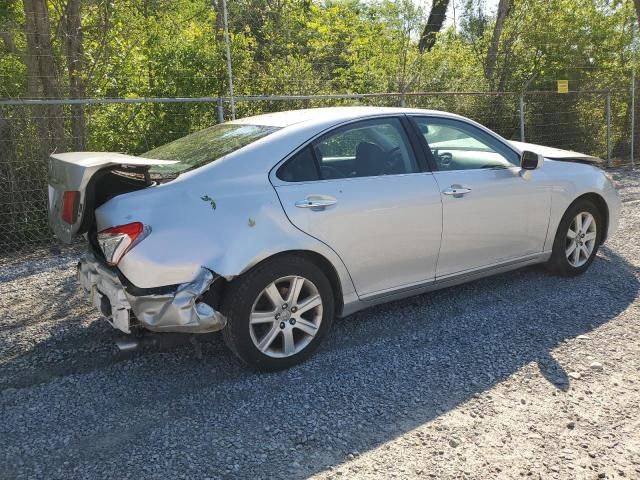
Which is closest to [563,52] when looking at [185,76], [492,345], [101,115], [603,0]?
[603,0]

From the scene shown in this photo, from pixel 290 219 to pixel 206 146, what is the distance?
92cm

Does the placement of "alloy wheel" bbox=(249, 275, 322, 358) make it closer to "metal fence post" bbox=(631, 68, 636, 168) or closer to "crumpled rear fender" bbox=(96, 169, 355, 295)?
"crumpled rear fender" bbox=(96, 169, 355, 295)

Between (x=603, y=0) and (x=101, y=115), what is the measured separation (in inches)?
490

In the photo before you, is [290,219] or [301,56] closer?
[290,219]

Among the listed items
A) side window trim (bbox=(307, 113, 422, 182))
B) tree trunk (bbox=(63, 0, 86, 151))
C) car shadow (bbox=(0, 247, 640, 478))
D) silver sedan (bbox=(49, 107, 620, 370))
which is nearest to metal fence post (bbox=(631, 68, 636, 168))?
car shadow (bbox=(0, 247, 640, 478))

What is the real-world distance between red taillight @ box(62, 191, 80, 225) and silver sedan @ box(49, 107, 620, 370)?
0.01 metres

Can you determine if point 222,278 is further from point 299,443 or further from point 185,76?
point 185,76

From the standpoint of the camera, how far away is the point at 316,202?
3809 millimetres

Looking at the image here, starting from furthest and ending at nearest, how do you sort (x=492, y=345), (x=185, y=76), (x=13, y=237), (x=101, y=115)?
(x=185, y=76)
(x=101, y=115)
(x=13, y=237)
(x=492, y=345)

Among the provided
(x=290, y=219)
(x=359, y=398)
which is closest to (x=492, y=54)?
(x=290, y=219)

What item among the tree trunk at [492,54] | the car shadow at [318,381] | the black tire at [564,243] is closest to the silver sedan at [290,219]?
the car shadow at [318,381]

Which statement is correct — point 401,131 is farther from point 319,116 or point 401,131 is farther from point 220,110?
point 220,110

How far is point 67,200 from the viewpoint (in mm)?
3662

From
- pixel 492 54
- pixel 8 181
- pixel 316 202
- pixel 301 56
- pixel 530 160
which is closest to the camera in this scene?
pixel 316 202
